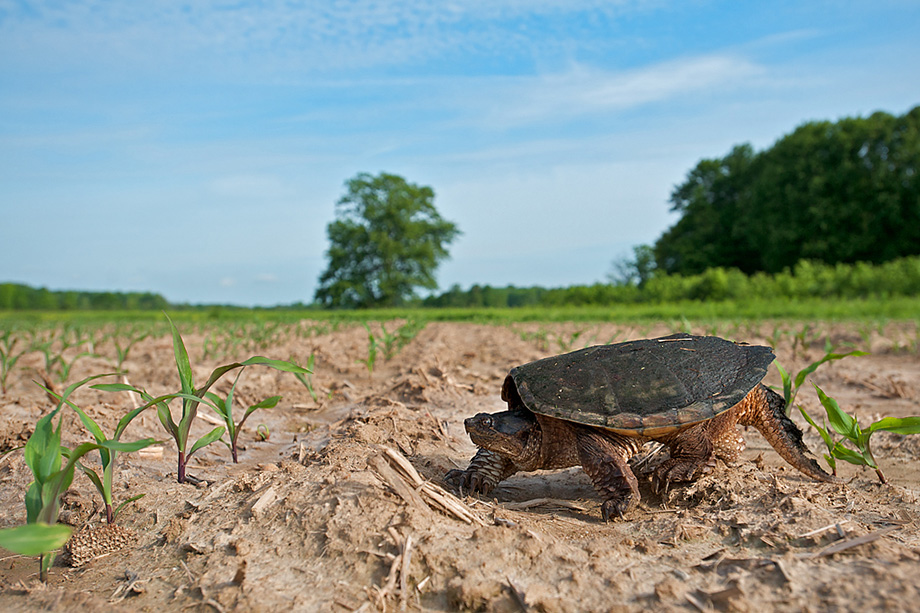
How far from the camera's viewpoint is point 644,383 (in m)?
2.49

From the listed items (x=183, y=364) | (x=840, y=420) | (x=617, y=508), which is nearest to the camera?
(x=617, y=508)

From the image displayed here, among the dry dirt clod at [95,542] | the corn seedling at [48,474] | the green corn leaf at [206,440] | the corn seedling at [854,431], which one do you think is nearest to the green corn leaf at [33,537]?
the corn seedling at [48,474]

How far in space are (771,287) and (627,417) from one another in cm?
2137

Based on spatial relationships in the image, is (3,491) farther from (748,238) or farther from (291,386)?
(748,238)

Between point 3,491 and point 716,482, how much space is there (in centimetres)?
338

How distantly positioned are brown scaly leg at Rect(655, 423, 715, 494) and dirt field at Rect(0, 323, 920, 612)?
61 millimetres

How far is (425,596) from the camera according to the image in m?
1.65

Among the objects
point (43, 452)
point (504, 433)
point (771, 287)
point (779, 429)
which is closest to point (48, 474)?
point (43, 452)

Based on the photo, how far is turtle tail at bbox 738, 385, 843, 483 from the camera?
2.73 m

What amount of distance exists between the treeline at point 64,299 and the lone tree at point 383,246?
15.0 m

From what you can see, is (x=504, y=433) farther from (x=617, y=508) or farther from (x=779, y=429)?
(x=779, y=429)

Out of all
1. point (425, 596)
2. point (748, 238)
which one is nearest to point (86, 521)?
point (425, 596)

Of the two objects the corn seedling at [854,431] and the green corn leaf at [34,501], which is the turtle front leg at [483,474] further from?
the green corn leaf at [34,501]

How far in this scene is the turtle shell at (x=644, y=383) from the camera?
239 cm
